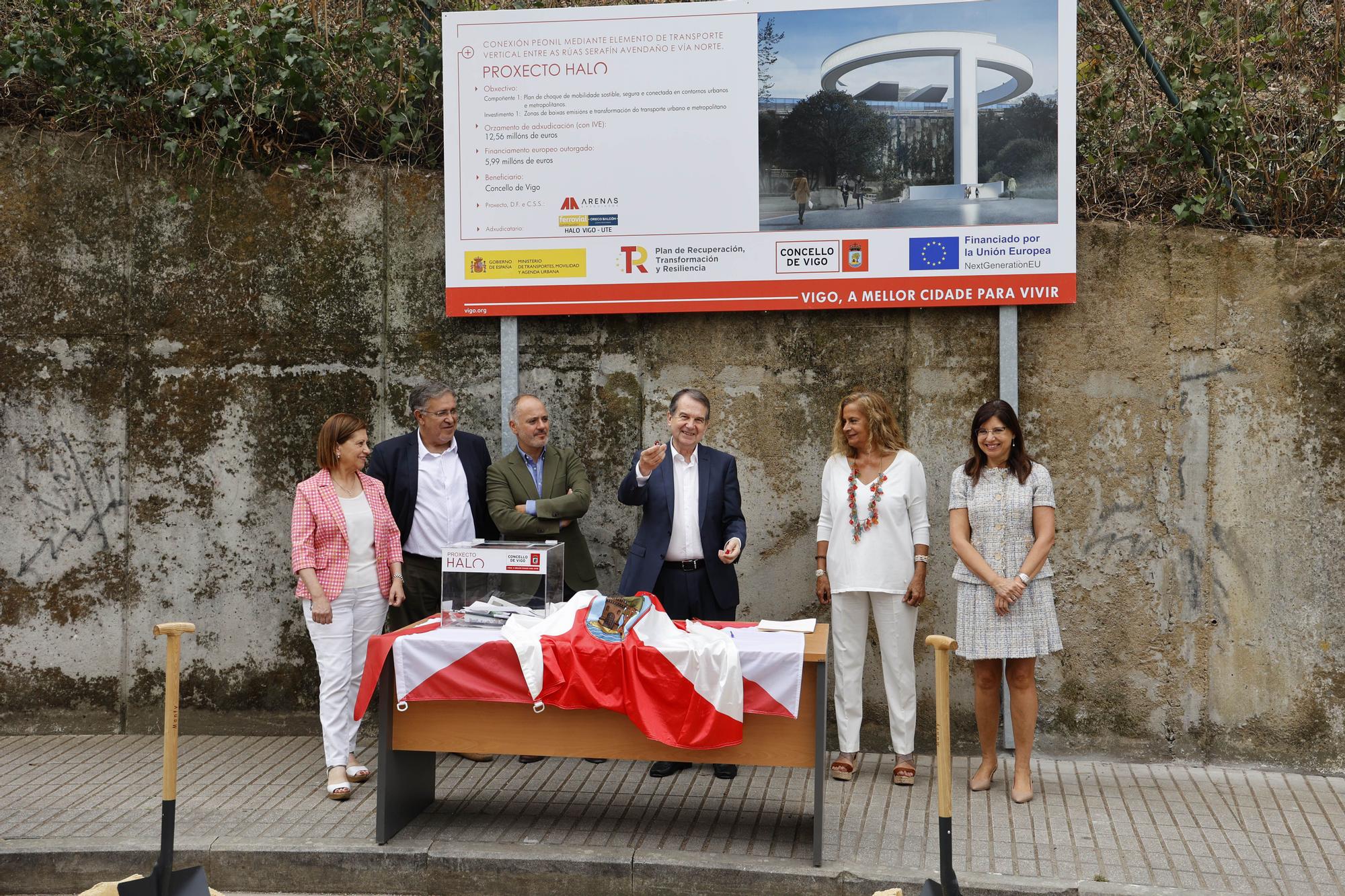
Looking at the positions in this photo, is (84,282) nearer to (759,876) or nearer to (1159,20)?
(759,876)

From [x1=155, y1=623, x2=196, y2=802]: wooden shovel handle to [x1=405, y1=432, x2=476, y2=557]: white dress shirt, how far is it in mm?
2019

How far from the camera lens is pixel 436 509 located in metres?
6.09

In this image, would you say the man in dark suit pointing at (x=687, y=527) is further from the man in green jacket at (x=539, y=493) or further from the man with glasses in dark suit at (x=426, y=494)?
the man with glasses in dark suit at (x=426, y=494)

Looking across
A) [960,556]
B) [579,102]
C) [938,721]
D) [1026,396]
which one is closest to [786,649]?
[938,721]

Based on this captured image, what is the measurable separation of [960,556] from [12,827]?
15.1ft

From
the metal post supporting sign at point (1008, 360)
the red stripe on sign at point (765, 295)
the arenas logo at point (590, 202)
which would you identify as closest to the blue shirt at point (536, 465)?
the red stripe on sign at point (765, 295)

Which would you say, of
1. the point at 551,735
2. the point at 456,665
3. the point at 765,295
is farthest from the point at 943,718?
the point at 765,295

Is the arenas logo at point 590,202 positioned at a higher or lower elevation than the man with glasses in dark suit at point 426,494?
higher

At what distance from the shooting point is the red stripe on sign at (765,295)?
618cm

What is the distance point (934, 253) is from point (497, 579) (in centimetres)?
299

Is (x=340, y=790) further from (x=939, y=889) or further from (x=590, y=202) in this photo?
(x=590, y=202)

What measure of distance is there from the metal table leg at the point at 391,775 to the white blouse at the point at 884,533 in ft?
7.49

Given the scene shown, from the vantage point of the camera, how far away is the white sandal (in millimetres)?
5488

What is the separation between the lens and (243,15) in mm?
6887
